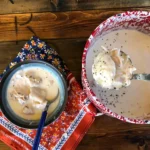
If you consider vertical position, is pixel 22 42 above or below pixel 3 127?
above

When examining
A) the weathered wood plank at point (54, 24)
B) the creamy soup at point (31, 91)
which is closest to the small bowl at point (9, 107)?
the creamy soup at point (31, 91)

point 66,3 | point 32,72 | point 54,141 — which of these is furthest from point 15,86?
point 66,3

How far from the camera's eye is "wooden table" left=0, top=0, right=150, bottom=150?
908mm

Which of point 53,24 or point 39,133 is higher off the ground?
point 53,24

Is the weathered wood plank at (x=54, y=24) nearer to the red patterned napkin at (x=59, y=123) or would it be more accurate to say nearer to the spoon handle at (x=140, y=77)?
the red patterned napkin at (x=59, y=123)

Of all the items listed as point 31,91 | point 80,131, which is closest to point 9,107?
point 31,91

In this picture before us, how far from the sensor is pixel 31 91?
82cm

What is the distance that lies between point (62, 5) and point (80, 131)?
0.37m

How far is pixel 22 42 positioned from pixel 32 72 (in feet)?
0.38

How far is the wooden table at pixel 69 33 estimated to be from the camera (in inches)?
35.8

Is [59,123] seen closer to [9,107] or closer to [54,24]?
[9,107]

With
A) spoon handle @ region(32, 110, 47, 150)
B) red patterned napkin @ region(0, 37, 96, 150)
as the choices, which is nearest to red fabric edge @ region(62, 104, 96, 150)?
red patterned napkin @ region(0, 37, 96, 150)

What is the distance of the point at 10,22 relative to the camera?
91cm

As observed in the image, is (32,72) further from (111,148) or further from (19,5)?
(111,148)
